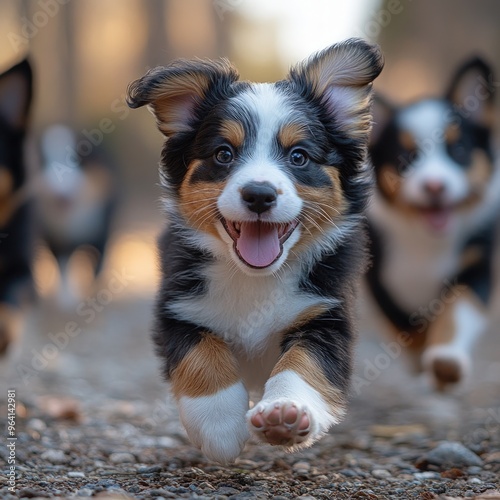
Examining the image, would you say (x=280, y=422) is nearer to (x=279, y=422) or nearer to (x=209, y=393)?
(x=279, y=422)

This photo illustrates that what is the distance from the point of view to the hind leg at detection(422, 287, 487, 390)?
4.77m

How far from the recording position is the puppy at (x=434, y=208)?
210 inches

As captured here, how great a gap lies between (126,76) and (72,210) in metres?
5.99

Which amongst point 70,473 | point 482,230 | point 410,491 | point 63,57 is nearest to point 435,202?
point 482,230

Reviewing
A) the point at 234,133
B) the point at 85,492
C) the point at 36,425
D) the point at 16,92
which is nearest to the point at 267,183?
the point at 234,133

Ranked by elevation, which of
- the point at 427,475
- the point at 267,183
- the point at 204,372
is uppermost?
the point at 267,183

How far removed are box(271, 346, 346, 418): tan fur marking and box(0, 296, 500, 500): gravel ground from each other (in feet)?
0.99

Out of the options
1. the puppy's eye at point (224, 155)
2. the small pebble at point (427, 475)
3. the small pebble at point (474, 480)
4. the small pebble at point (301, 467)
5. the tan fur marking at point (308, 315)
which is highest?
the puppy's eye at point (224, 155)

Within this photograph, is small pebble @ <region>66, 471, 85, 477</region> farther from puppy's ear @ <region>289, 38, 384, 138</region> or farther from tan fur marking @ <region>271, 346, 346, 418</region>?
puppy's ear @ <region>289, 38, 384, 138</region>

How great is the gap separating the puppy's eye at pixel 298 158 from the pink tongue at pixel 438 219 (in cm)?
256

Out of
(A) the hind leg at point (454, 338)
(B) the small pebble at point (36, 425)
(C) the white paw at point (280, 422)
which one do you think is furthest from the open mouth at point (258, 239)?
(A) the hind leg at point (454, 338)

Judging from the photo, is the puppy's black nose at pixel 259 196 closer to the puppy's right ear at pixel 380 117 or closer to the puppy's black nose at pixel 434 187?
the puppy's black nose at pixel 434 187

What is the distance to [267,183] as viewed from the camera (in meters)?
2.84

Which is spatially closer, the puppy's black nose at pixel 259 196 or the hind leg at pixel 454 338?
the puppy's black nose at pixel 259 196
